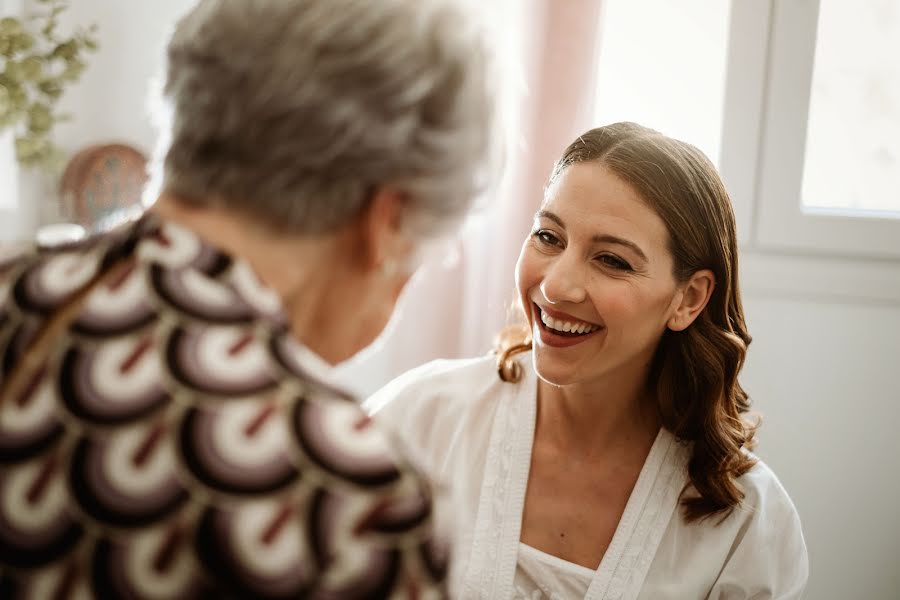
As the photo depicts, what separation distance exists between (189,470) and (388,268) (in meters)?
0.29

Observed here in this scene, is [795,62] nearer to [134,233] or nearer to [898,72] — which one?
[898,72]

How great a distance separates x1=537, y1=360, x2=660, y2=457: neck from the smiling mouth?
14 centimetres

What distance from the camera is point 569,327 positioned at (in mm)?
1530

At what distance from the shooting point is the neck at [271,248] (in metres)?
0.79

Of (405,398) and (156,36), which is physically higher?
(156,36)

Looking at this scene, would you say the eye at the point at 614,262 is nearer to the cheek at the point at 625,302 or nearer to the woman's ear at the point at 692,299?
the cheek at the point at 625,302

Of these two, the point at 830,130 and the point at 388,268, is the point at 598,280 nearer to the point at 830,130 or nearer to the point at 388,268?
the point at 388,268

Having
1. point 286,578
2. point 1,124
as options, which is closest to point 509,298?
point 1,124

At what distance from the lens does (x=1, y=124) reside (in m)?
1.46

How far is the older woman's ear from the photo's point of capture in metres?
0.82

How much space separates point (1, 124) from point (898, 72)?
7.10ft

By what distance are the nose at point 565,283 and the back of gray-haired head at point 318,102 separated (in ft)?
2.31

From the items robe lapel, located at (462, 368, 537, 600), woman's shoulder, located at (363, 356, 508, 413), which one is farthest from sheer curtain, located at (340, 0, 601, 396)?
robe lapel, located at (462, 368, 537, 600)

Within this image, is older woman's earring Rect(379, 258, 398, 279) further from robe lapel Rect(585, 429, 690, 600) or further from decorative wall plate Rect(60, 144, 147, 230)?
decorative wall plate Rect(60, 144, 147, 230)
